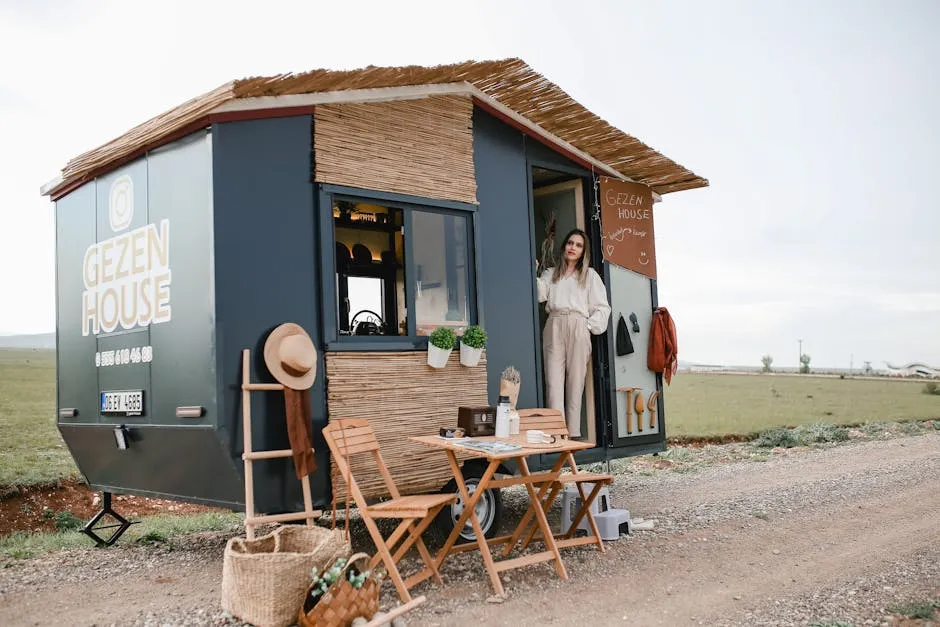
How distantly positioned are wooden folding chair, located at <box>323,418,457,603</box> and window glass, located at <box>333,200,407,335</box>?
5.19ft

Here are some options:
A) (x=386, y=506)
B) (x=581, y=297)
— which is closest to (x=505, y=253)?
(x=581, y=297)

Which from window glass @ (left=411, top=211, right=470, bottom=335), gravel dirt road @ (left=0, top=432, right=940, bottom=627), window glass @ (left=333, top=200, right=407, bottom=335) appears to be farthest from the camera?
window glass @ (left=333, top=200, right=407, bottom=335)

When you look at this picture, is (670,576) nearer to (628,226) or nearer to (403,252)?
(403,252)

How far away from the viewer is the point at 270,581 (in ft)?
13.3

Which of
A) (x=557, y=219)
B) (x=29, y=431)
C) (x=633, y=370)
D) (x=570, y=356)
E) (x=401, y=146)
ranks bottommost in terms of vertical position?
(x=29, y=431)

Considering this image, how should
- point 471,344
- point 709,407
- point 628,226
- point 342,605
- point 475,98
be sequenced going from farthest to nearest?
1. point 709,407
2. point 628,226
3. point 475,98
4. point 471,344
5. point 342,605

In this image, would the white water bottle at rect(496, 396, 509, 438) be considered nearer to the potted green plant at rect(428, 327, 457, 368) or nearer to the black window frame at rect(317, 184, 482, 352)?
the potted green plant at rect(428, 327, 457, 368)

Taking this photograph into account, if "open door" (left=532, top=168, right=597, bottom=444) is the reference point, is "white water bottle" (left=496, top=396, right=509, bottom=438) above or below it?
below

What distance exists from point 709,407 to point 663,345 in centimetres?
1420

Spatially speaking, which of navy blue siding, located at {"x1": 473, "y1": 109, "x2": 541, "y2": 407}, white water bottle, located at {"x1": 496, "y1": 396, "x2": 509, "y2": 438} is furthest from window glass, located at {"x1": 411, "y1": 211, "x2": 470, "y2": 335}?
white water bottle, located at {"x1": 496, "y1": 396, "x2": 509, "y2": 438}

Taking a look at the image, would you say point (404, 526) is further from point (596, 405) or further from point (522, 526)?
point (596, 405)

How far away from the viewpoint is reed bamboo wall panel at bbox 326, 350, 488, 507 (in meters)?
5.20

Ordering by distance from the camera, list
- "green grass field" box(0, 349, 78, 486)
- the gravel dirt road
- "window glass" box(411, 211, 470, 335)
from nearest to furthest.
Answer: the gravel dirt road, "window glass" box(411, 211, 470, 335), "green grass field" box(0, 349, 78, 486)

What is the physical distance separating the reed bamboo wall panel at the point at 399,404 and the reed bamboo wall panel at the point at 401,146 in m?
1.18
